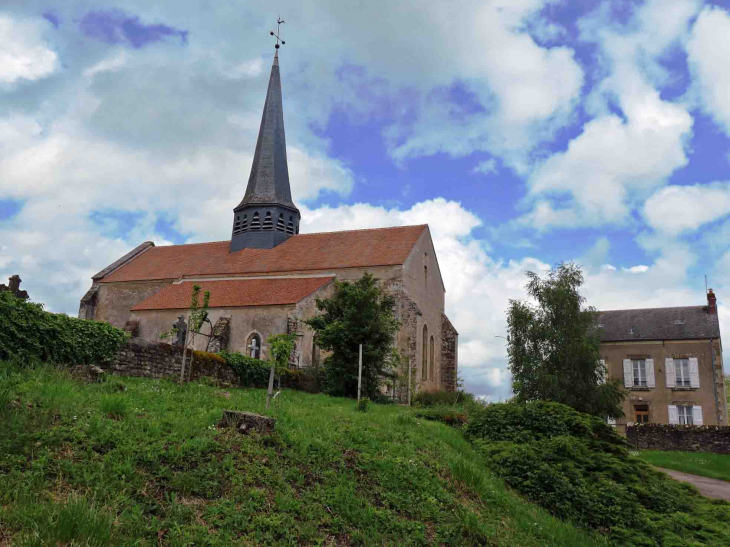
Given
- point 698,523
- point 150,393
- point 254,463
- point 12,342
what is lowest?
point 698,523

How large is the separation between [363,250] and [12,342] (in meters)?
23.6

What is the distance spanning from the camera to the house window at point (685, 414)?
104 ft

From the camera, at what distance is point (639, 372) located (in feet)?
109

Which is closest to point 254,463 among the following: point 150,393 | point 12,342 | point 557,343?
point 150,393

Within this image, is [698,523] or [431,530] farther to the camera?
[698,523]

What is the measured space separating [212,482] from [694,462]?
18423 mm

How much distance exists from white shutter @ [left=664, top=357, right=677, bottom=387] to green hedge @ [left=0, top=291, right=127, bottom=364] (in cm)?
2866

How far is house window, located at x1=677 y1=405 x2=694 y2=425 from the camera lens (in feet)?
104

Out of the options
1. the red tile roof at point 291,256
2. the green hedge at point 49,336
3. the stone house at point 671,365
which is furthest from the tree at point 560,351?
the green hedge at point 49,336

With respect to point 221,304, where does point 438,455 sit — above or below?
below

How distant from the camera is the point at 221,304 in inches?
1168

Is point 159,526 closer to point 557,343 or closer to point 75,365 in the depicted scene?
point 75,365

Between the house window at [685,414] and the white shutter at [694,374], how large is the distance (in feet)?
4.07

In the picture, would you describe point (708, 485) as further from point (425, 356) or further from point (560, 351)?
point (425, 356)
